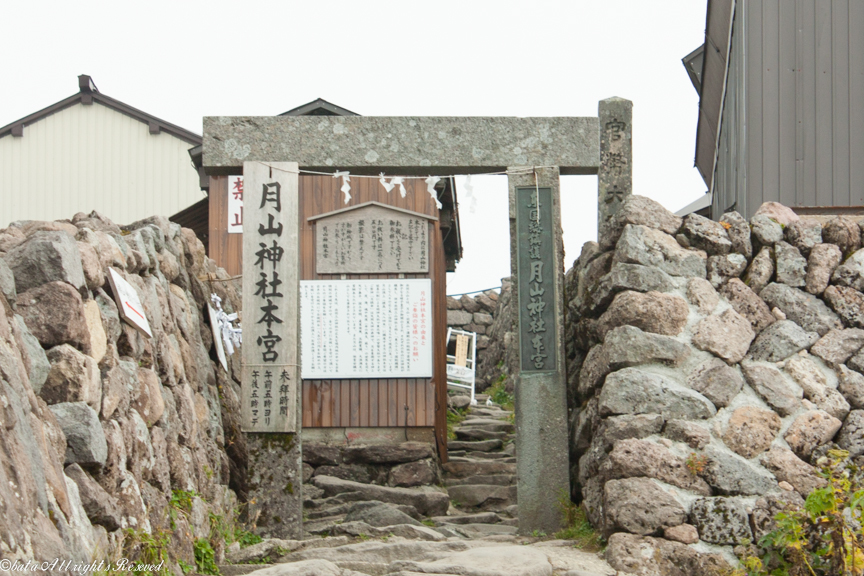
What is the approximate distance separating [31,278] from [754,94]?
320 inches

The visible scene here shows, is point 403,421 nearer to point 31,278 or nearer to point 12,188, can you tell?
point 31,278

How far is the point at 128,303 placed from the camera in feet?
20.8

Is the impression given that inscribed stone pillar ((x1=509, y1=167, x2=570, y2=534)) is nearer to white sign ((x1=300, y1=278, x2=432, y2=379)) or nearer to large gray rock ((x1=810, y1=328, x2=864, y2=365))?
large gray rock ((x1=810, y1=328, x2=864, y2=365))

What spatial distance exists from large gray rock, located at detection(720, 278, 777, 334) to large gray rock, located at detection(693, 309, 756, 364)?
9cm

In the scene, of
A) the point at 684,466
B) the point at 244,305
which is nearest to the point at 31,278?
the point at 244,305

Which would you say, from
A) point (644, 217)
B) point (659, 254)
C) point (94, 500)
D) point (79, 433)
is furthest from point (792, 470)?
point (79, 433)

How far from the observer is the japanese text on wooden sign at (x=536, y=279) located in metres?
8.65

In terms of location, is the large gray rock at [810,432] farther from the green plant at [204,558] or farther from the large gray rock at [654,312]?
the green plant at [204,558]

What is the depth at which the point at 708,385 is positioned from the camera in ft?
23.7

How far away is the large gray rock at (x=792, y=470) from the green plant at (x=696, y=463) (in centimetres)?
48

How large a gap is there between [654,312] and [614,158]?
7.66 feet

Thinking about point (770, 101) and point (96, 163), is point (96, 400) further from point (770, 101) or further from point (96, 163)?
point (96, 163)

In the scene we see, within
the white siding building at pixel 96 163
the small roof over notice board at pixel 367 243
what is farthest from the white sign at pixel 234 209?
the white siding building at pixel 96 163

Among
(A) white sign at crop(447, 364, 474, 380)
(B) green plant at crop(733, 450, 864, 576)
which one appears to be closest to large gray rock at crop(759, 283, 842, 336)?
(B) green plant at crop(733, 450, 864, 576)
